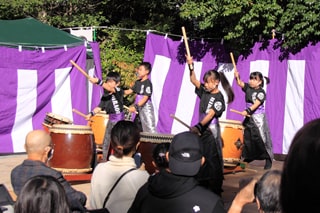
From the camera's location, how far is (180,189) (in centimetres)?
230

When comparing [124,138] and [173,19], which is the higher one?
[173,19]

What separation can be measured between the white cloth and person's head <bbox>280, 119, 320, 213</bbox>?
87.9 inches

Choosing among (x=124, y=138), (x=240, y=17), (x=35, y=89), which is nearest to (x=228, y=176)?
(x=240, y=17)

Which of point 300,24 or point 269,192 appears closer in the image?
point 269,192

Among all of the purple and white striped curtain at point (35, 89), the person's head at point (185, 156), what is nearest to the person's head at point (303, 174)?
the person's head at point (185, 156)

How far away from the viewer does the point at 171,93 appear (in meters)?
9.95

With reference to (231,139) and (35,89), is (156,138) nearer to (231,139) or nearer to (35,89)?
(231,139)

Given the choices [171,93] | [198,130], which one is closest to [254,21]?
[171,93]

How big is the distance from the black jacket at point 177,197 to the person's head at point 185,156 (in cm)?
4

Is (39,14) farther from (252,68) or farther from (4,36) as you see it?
(252,68)

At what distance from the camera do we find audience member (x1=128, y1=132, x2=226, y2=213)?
228 cm

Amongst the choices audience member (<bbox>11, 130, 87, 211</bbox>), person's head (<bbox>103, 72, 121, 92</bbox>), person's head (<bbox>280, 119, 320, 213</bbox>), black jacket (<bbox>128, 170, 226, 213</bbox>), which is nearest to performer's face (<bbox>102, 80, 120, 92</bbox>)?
person's head (<bbox>103, 72, 121, 92</bbox>)

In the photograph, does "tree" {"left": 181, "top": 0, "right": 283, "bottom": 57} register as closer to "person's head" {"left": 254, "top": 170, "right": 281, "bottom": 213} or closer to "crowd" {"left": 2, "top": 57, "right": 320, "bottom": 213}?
"crowd" {"left": 2, "top": 57, "right": 320, "bottom": 213}

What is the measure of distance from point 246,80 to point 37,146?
6.34 metres
